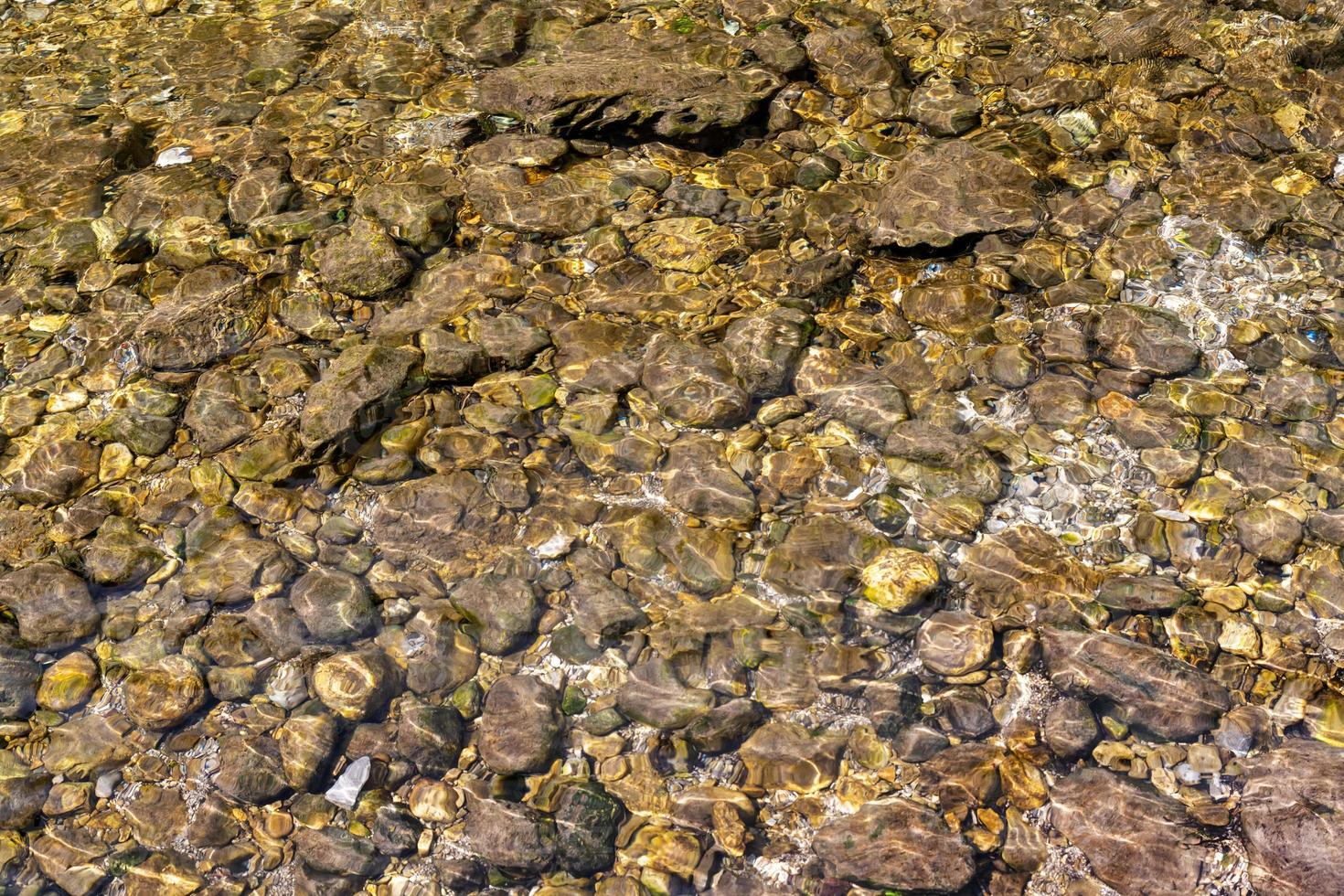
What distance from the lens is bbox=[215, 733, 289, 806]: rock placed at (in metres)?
4.11

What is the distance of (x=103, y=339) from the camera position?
227 inches

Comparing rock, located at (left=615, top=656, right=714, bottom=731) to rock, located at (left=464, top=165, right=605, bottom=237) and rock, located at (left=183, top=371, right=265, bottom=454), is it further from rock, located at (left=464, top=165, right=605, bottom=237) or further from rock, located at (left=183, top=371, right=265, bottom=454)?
rock, located at (left=464, top=165, right=605, bottom=237)

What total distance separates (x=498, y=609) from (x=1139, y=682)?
277 cm

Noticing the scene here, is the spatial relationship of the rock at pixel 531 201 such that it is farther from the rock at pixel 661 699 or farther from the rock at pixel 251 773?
the rock at pixel 251 773

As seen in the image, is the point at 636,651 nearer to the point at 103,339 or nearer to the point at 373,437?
the point at 373,437

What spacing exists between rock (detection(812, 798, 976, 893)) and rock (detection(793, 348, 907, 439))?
1.87 meters

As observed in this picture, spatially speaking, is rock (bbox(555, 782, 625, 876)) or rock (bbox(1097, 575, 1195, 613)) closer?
rock (bbox(555, 782, 625, 876))

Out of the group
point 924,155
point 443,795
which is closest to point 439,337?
point 443,795

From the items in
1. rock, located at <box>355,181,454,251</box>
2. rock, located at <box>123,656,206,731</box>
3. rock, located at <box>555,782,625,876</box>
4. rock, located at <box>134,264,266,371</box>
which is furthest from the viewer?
rock, located at <box>355,181,454,251</box>

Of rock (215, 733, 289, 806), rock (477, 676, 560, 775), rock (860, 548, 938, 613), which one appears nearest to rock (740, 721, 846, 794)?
rock (860, 548, 938, 613)

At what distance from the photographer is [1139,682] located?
4098 millimetres

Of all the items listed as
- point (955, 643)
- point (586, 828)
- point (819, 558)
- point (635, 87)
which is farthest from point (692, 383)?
→ point (635, 87)

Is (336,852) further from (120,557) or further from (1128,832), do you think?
(1128,832)

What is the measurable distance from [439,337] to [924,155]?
10.4 ft
